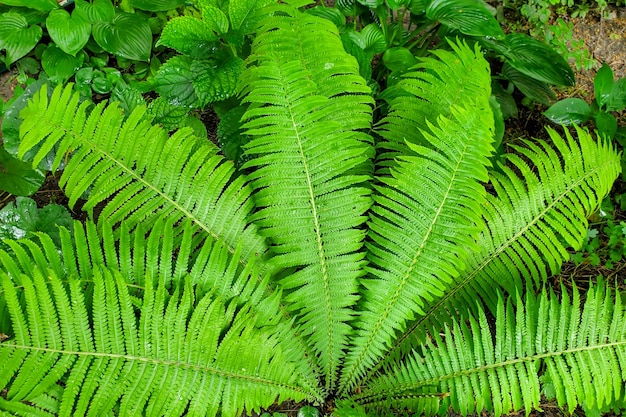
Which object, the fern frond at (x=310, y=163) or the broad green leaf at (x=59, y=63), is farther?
the broad green leaf at (x=59, y=63)

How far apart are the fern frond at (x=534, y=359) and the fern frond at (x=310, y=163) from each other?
19.5 inches

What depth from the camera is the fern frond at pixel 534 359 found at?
1.93m

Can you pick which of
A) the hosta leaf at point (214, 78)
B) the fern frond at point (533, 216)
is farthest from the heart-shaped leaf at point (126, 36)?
the fern frond at point (533, 216)

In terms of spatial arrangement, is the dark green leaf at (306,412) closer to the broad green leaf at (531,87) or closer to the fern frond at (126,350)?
the fern frond at (126,350)

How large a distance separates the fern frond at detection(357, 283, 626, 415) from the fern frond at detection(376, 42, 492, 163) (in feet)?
2.72

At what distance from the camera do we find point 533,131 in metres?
3.01

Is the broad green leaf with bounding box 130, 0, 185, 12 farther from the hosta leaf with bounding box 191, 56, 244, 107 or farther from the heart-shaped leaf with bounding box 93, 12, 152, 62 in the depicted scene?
the hosta leaf with bounding box 191, 56, 244, 107

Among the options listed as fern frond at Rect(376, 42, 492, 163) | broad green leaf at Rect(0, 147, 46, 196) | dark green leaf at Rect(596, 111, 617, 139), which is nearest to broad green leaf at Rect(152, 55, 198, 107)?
broad green leaf at Rect(0, 147, 46, 196)

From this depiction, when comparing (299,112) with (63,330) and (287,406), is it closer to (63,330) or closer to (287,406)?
(63,330)

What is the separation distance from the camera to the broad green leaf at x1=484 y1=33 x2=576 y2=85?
2.68 meters

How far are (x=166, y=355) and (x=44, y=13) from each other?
2.31 metres

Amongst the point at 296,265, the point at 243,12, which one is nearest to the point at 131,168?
the point at 296,265

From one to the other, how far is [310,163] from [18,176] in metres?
1.61

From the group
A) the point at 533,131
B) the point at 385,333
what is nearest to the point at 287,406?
the point at 385,333
